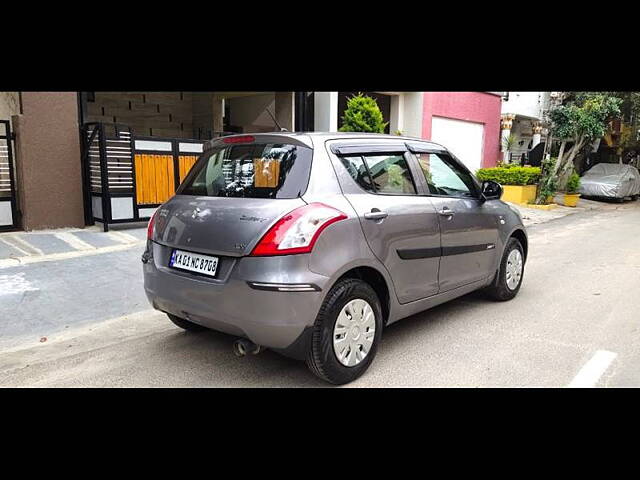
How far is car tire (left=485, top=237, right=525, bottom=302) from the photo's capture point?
17.8 ft

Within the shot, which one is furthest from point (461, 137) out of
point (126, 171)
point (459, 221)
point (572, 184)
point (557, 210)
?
point (459, 221)

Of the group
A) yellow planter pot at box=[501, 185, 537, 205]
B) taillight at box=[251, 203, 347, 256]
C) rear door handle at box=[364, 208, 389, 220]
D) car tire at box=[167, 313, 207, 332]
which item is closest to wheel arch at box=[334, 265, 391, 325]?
rear door handle at box=[364, 208, 389, 220]

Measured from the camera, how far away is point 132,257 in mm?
7434

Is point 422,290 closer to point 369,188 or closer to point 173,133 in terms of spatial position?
point 369,188

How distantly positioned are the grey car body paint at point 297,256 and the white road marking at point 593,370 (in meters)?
1.20

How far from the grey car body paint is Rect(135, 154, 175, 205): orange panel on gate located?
574cm

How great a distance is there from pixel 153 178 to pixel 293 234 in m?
6.95

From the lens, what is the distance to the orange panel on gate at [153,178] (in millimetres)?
9367

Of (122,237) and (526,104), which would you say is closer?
(122,237)

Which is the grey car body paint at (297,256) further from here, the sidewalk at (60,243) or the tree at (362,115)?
the tree at (362,115)

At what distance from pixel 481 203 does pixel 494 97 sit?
1575 centimetres

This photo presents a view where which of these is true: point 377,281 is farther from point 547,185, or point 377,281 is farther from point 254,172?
point 547,185

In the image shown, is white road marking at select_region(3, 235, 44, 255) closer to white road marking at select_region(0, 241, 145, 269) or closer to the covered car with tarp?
white road marking at select_region(0, 241, 145, 269)

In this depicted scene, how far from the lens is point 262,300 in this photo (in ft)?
10.7
